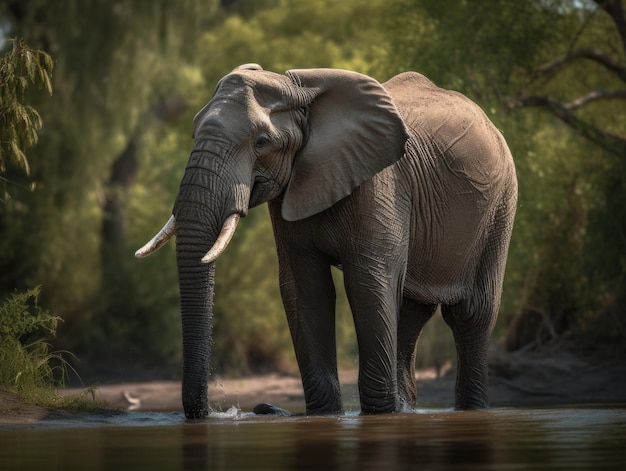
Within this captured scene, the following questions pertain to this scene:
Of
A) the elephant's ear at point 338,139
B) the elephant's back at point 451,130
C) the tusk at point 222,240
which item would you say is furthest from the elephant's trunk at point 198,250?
the elephant's back at point 451,130

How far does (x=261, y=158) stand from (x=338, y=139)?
2.44ft

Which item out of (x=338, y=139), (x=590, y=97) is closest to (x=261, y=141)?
(x=338, y=139)

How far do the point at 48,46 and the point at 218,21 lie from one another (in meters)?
8.83

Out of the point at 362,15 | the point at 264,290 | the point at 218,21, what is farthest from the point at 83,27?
the point at 362,15

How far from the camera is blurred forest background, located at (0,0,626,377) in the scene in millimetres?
19219

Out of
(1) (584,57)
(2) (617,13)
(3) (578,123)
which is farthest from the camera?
(1) (584,57)

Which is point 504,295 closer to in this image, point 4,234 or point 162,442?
point 4,234

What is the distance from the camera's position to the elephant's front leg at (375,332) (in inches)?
431

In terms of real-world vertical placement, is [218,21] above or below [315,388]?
above

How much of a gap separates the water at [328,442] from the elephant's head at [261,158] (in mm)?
817

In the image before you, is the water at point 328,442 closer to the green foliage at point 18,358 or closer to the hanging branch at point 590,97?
the green foliage at point 18,358

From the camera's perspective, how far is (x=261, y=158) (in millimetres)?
10703

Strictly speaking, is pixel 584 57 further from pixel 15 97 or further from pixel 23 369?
pixel 23 369

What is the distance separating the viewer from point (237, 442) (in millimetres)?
8289
